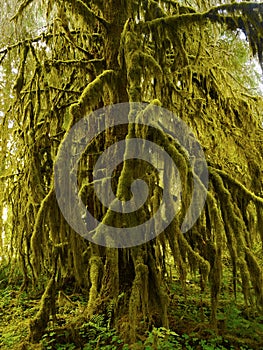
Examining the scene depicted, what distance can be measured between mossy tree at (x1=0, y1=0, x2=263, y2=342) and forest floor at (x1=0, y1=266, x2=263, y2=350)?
0.19m

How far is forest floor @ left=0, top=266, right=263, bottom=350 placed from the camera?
376 centimetres

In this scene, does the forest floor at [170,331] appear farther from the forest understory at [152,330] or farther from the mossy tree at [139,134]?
the mossy tree at [139,134]

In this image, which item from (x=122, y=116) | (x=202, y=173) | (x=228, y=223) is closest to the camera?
(x=228, y=223)

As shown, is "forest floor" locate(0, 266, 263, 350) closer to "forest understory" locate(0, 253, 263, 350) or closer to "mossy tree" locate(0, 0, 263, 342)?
"forest understory" locate(0, 253, 263, 350)

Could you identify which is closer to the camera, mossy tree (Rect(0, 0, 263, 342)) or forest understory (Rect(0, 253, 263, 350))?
mossy tree (Rect(0, 0, 263, 342))

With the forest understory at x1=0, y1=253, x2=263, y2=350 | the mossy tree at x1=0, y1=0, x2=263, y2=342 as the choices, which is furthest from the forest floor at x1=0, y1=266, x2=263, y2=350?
the mossy tree at x1=0, y1=0, x2=263, y2=342

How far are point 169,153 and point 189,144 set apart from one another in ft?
2.02

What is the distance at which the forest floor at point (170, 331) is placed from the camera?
3.76 m

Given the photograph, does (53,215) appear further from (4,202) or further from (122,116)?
(4,202)

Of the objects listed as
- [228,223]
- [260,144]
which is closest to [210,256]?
A: [228,223]

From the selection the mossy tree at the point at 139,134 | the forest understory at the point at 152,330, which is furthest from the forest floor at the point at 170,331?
the mossy tree at the point at 139,134

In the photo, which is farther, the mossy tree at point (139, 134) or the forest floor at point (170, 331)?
the forest floor at point (170, 331)

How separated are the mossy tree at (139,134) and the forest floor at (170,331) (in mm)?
195

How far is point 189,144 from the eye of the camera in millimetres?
3695
